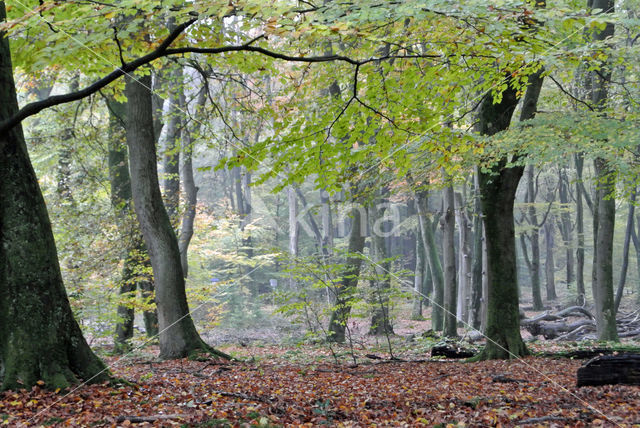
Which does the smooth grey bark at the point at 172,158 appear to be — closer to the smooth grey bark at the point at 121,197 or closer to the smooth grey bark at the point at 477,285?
the smooth grey bark at the point at 121,197

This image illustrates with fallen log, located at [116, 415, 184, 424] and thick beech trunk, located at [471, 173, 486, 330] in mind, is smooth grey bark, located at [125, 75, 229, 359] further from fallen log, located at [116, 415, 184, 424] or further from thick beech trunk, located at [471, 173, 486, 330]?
thick beech trunk, located at [471, 173, 486, 330]

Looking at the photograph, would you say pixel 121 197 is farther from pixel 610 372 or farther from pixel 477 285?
pixel 477 285

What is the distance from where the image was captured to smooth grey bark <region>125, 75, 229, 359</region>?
7.97 metres

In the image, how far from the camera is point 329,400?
4879mm

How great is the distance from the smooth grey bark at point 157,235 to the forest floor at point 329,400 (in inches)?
32.9

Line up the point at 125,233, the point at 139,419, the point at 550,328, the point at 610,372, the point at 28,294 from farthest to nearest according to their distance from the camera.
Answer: the point at 550,328
the point at 125,233
the point at 610,372
the point at 28,294
the point at 139,419

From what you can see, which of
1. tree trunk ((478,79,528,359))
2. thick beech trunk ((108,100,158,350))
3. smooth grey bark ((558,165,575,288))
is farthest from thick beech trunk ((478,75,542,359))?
smooth grey bark ((558,165,575,288))

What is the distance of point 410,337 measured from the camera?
14086 millimetres

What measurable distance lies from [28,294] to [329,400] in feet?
10.1

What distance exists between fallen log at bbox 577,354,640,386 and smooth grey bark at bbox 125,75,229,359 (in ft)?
18.2

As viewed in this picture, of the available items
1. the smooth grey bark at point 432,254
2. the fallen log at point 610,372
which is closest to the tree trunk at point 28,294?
the fallen log at point 610,372

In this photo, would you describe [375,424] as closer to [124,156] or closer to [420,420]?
[420,420]

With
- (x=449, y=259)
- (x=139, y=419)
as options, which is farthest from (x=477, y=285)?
(x=139, y=419)

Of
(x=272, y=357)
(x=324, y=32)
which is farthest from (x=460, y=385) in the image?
(x=272, y=357)
